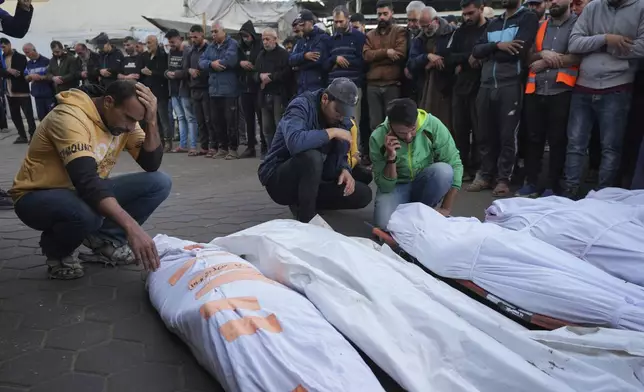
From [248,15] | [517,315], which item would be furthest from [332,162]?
[248,15]

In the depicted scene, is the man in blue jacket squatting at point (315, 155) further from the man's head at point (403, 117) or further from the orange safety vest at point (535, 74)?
the orange safety vest at point (535, 74)

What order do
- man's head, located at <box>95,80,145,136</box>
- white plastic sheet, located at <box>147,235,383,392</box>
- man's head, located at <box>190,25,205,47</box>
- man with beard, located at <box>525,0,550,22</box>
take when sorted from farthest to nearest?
man's head, located at <box>190,25,205,47</box> → man with beard, located at <box>525,0,550,22</box> → man's head, located at <box>95,80,145,136</box> → white plastic sheet, located at <box>147,235,383,392</box>

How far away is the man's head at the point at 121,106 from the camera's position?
2.54m

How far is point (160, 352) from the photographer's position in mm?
2117

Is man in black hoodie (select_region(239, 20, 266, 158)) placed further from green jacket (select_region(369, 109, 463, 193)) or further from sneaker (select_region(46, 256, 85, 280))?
sneaker (select_region(46, 256, 85, 280))

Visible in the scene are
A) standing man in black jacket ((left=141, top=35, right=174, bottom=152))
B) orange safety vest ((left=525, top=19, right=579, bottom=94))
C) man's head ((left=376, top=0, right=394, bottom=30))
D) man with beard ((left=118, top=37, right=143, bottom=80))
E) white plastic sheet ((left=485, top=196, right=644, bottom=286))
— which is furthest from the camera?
man with beard ((left=118, top=37, right=143, bottom=80))

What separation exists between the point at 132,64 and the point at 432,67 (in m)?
5.70

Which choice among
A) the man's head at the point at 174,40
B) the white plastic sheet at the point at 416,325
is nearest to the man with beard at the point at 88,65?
the man's head at the point at 174,40

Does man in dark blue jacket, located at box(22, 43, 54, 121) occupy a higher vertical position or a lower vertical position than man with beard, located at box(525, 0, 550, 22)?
lower

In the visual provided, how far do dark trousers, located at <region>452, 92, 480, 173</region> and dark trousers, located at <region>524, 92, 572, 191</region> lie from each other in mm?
617

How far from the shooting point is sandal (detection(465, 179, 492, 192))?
4.87 meters

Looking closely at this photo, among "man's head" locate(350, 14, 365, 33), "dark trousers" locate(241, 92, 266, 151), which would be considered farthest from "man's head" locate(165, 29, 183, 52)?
"man's head" locate(350, 14, 365, 33)

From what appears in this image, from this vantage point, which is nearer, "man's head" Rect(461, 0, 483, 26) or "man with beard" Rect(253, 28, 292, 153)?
"man's head" Rect(461, 0, 483, 26)

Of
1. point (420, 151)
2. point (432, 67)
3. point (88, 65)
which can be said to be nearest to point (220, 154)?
point (88, 65)
